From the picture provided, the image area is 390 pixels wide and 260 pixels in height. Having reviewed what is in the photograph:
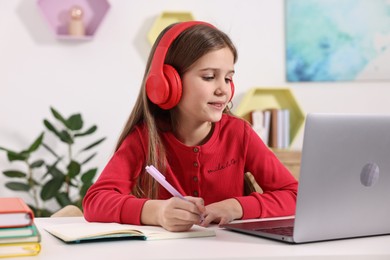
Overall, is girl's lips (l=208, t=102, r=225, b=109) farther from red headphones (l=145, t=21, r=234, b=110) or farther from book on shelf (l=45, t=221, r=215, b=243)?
book on shelf (l=45, t=221, r=215, b=243)

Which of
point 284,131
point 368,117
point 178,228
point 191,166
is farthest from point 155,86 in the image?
point 284,131

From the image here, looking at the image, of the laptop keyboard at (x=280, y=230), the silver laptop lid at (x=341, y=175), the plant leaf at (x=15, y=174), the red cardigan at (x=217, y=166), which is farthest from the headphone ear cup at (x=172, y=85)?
the plant leaf at (x=15, y=174)

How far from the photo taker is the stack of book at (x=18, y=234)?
1060 millimetres

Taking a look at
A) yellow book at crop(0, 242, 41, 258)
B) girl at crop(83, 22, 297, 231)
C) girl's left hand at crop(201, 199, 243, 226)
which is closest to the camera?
yellow book at crop(0, 242, 41, 258)

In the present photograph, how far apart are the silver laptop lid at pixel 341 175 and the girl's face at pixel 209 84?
1.76 ft

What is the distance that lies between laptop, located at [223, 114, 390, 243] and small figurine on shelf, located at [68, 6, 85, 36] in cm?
284

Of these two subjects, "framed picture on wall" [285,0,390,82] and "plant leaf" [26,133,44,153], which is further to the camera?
"framed picture on wall" [285,0,390,82]

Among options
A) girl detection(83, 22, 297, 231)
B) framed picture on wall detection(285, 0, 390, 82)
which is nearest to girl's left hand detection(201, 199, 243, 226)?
girl detection(83, 22, 297, 231)

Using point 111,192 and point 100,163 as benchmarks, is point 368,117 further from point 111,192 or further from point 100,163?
point 100,163

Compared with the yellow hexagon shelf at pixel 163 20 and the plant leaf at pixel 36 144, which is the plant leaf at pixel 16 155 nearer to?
the plant leaf at pixel 36 144

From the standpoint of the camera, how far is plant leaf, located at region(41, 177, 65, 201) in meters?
3.65

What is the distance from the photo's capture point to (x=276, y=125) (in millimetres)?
4016

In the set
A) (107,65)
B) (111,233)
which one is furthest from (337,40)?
(111,233)

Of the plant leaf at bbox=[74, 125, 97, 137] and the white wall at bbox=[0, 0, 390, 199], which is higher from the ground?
the white wall at bbox=[0, 0, 390, 199]
